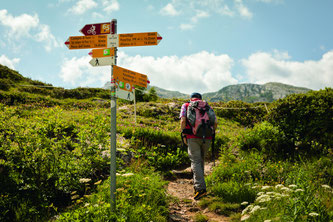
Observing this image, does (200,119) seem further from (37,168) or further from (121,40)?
(37,168)

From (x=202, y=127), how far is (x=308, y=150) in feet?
12.6

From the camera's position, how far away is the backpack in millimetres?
5305

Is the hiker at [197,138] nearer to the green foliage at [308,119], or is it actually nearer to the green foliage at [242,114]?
the green foliage at [308,119]

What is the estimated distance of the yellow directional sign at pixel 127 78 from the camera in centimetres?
379

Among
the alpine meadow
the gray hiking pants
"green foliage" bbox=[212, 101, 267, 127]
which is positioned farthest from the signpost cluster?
"green foliage" bbox=[212, 101, 267, 127]

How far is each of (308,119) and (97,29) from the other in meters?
6.37

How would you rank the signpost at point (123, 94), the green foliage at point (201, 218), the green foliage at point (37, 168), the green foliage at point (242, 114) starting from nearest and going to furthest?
the signpost at point (123, 94)
the green foliage at point (201, 218)
the green foliage at point (37, 168)
the green foliage at point (242, 114)

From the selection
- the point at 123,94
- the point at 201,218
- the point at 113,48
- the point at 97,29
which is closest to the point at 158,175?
the point at 201,218

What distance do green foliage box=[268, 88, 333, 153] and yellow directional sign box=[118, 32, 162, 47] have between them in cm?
521

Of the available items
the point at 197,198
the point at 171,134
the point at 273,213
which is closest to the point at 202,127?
the point at 197,198

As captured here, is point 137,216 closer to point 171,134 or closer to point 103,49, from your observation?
point 103,49

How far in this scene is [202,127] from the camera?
5309mm

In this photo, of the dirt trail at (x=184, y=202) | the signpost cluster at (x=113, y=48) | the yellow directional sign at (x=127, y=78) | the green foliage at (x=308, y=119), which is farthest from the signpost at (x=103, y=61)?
the green foliage at (x=308, y=119)

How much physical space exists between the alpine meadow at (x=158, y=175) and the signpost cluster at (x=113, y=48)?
1.04 m
